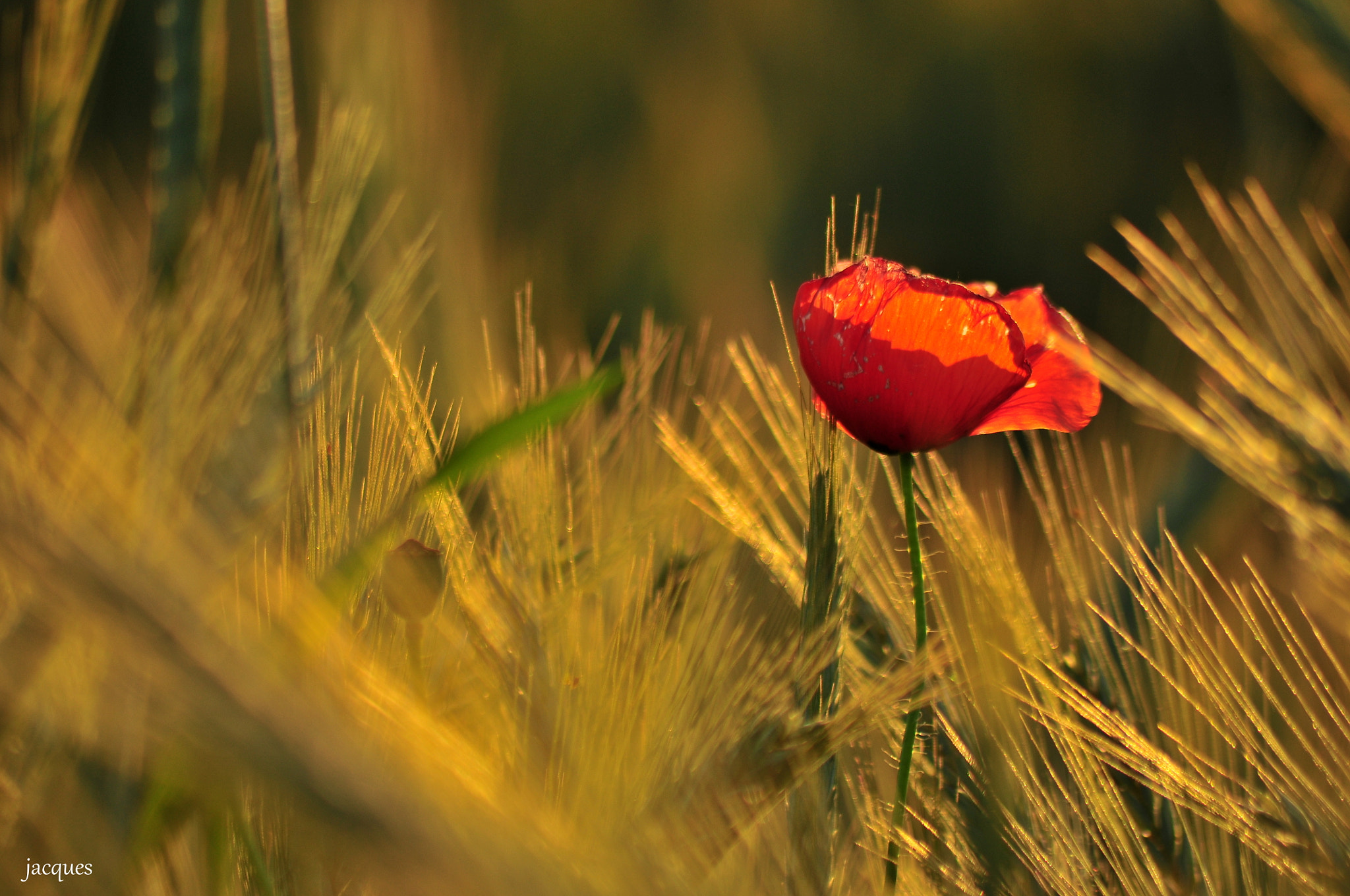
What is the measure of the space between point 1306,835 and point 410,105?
0.56 metres

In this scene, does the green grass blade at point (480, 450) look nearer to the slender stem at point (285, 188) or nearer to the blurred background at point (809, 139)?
the slender stem at point (285, 188)

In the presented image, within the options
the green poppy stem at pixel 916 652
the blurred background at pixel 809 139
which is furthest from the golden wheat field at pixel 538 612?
the blurred background at pixel 809 139

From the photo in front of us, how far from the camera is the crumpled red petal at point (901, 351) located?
0.75ft

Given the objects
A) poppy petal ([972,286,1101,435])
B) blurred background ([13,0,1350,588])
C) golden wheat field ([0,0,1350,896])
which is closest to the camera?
golden wheat field ([0,0,1350,896])

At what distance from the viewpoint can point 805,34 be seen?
992 millimetres

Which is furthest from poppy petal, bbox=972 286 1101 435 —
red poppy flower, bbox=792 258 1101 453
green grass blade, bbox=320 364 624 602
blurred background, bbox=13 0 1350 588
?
blurred background, bbox=13 0 1350 588

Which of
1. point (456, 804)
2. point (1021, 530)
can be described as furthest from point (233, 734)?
point (1021, 530)

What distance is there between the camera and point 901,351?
0.23 m

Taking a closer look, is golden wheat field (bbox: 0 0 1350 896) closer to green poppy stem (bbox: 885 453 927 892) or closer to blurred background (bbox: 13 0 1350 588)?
green poppy stem (bbox: 885 453 927 892)

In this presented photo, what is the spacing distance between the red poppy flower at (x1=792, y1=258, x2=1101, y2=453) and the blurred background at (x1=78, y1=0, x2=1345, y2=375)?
55 centimetres

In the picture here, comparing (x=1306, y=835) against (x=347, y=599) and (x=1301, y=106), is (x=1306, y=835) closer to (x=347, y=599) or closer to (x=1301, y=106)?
(x=347, y=599)

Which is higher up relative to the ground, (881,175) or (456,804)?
(881,175)

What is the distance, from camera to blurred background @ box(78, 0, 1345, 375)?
872mm

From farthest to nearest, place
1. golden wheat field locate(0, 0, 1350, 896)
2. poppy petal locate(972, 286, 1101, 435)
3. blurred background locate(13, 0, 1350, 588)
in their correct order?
1. blurred background locate(13, 0, 1350, 588)
2. poppy petal locate(972, 286, 1101, 435)
3. golden wheat field locate(0, 0, 1350, 896)
